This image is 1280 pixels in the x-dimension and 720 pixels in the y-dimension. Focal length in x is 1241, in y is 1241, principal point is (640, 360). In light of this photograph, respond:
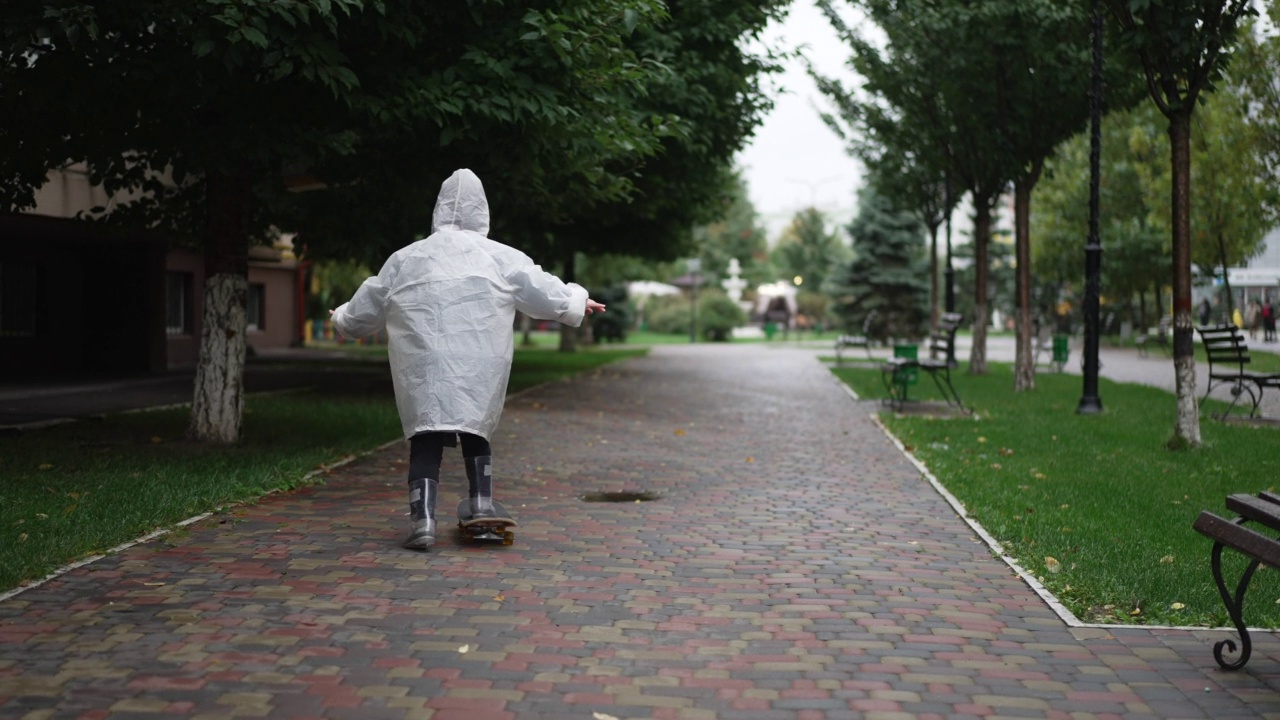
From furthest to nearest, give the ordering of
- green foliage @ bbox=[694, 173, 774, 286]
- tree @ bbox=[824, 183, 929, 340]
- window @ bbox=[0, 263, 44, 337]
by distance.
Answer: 1. green foliage @ bbox=[694, 173, 774, 286]
2. tree @ bbox=[824, 183, 929, 340]
3. window @ bbox=[0, 263, 44, 337]

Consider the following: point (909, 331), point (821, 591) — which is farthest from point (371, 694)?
point (909, 331)

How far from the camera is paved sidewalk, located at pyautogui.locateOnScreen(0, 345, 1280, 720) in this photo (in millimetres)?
4438

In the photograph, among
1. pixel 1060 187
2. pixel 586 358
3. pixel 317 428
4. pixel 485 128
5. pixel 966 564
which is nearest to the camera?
pixel 966 564

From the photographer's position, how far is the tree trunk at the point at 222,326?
1117cm

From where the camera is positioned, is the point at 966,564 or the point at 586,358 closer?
the point at 966,564

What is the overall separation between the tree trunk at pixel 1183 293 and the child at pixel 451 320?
734 cm

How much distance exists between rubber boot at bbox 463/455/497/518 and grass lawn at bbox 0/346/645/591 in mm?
1900

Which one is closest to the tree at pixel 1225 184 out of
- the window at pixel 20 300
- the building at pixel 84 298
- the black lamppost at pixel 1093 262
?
the black lamppost at pixel 1093 262

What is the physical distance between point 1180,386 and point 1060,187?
3605 cm

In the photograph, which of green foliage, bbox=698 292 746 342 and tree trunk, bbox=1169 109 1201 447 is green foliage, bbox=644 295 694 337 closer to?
green foliage, bbox=698 292 746 342

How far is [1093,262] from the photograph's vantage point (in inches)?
627

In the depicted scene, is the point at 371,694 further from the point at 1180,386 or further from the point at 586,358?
the point at 586,358

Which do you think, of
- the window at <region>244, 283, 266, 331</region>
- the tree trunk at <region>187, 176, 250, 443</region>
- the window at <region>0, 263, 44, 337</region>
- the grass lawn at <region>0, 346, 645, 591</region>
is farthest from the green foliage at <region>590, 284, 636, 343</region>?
the tree trunk at <region>187, 176, 250, 443</region>

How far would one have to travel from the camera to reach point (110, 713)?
4207mm
